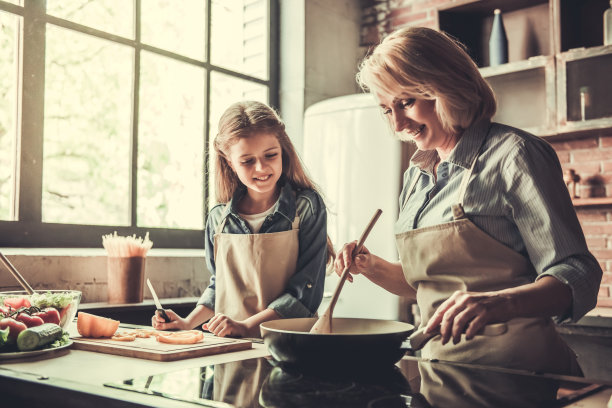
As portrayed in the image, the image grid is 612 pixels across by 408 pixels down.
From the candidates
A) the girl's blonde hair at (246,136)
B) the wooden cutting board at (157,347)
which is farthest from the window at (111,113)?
the wooden cutting board at (157,347)

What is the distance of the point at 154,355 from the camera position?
1127 millimetres

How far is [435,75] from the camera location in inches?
52.4

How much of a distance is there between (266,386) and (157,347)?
39cm

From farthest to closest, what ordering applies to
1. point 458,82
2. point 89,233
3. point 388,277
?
point 89,233 → point 388,277 → point 458,82

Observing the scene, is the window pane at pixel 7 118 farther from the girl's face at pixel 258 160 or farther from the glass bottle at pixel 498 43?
the glass bottle at pixel 498 43

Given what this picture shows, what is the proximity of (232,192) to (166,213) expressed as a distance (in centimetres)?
113

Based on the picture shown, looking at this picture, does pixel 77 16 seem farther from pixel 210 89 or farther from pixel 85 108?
pixel 210 89

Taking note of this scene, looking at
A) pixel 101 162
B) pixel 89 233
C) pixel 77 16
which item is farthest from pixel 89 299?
pixel 77 16

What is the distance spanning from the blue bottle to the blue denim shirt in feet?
5.93

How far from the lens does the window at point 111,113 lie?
246 cm

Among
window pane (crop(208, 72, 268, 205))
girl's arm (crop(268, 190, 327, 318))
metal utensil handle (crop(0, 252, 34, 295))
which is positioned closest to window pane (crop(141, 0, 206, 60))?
window pane (crop(208, 72, 268, 205))

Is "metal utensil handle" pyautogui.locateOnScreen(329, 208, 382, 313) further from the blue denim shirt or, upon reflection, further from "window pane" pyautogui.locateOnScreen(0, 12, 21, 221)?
"window pane" pyautogui.locateOnScreen(0, 12, 21, 221)

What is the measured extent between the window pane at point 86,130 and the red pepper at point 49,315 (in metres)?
1.31

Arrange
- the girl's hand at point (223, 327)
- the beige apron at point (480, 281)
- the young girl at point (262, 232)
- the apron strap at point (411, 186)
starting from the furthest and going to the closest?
the young girl at point (262, 232), the apron strap at point (411, 186), the girl's hand at point (223, 327), the beige apron at point (480, 281)
